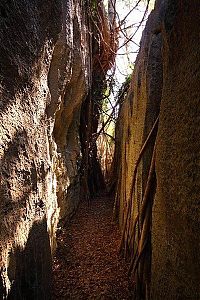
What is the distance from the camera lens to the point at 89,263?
11.9ft

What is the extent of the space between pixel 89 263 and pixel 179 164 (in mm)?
2540

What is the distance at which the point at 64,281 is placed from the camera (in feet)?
10.3

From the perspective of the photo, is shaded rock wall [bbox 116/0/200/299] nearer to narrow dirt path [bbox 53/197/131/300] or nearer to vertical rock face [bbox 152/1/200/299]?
vertical rock face [bbox 152/1/200/299]

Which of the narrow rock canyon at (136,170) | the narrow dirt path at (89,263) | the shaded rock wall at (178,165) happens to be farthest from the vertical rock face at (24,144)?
the shaded rock wall at (178,165)

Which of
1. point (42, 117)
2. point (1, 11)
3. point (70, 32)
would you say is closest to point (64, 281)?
point (42, 117)

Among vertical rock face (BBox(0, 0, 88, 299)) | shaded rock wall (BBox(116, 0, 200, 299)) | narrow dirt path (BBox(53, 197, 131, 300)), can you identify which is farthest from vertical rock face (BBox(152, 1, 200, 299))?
narrow dirt path (BBox(53, 197, 131, 300))

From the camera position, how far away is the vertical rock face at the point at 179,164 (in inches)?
53.8

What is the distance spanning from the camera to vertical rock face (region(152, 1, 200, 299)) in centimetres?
137

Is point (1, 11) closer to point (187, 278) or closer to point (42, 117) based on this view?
point (42, 117)

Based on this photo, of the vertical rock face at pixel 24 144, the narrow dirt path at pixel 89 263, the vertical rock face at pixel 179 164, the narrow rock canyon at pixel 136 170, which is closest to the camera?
the vertical rock face at pixel 179 164

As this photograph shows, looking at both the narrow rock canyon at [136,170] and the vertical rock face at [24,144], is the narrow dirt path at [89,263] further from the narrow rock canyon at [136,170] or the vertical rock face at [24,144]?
the vertical rock face at [24,144]

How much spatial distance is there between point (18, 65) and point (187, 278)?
170 centimetres

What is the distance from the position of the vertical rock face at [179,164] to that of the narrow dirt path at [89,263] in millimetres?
1117

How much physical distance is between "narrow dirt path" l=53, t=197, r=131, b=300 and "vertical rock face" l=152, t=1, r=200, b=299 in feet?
3.67
